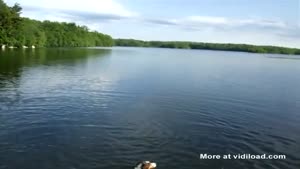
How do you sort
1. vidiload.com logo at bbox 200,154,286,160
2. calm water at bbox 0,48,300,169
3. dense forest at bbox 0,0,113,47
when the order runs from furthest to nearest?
dense forest at bbox 0,0,113,47 < vidiload.com logo at bbox 200,154,286,160 < calm water at bbox 0,48,300,169

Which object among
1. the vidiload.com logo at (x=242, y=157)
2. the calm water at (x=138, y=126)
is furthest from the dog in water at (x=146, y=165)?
the vidiload.com logo at (x=242, y=157)

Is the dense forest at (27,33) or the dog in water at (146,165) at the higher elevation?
the dense forest at (27,33)

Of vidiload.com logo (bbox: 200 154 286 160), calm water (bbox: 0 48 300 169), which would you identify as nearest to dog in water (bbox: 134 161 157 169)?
calm water (bbox: 0 48 300 169)

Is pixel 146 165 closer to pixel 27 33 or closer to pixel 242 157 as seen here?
pixel 242 157

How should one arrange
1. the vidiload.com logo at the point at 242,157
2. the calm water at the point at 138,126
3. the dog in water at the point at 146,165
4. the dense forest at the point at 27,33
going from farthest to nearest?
the dense forest at the point at 27,33
the vidiload.com logo at the point at 242,157
the calm water at the point at 138,126
the dog in water at the point at 146,165

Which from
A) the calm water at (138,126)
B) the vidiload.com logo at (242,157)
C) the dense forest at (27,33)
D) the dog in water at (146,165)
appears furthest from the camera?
the dense forest at (27,33)

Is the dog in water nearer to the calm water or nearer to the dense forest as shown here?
the calm water

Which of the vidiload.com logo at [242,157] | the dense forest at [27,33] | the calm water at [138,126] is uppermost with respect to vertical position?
the dense forest at [27,33]

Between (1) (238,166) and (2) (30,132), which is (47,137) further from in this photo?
(1) (238,166)

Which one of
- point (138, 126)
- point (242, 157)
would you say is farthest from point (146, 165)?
point (138, 126)

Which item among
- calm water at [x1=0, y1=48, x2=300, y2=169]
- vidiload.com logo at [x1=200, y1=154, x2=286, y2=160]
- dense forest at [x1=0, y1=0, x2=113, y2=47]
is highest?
dense forest at [x1=0, y1=0, x2=113, y2=47]

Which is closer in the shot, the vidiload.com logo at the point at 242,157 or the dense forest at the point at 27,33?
the vidiload.com logo at the point at 242,157

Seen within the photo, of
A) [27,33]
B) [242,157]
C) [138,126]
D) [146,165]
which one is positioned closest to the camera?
[146,165]

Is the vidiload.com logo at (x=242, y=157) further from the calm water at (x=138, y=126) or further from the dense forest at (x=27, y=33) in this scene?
the dense forest at (x=27, y=33)
